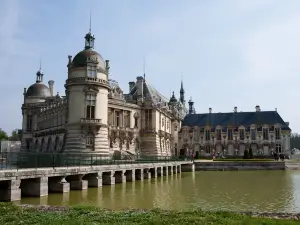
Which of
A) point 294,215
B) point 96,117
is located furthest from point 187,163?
point 294,215

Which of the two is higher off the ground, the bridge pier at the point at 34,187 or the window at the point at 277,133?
the window at the point at 277,133

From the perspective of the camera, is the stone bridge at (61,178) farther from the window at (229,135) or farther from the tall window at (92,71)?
the window at (229,135)

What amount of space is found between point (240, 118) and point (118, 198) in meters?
77.0

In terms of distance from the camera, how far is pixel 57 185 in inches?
1109

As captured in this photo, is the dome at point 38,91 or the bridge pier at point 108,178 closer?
the bridge pier at point 108,178

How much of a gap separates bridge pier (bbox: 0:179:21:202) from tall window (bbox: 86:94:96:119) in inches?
1023

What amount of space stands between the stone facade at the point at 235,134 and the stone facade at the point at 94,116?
39.4 feet

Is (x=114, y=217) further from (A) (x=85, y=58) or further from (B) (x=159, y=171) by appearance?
(B) (x=159, y=171)

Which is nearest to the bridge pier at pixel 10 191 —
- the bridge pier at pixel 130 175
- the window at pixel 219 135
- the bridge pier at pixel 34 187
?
the bridge pier at pixel 34 187

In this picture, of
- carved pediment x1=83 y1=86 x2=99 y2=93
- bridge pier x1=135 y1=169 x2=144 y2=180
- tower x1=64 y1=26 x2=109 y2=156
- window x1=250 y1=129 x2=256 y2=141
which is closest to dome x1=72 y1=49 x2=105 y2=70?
tower x1=64 y1=26 x2=109 y2=156

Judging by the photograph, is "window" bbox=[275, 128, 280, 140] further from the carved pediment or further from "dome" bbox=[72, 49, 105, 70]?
the carved pediment

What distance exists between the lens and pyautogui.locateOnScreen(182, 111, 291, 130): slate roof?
94.5m

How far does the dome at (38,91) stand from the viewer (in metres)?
77.5

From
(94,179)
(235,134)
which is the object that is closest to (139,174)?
(94,179)
